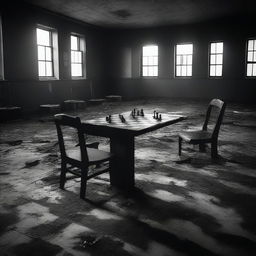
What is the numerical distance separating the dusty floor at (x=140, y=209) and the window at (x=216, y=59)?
9.35 metres

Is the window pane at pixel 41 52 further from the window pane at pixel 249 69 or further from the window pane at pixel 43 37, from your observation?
the window pane at pixel 249 69

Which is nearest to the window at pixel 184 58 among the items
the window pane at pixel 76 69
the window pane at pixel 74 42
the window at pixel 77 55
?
the window at pixel 77 55

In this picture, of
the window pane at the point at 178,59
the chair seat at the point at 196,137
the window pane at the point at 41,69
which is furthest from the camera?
the window pane at the point at 178,59

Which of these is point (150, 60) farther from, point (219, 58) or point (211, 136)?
point (211, 136)

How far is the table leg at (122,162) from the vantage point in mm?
3049

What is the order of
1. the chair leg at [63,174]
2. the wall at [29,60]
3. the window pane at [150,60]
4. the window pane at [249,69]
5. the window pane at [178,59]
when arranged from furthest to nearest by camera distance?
the window pane at [150,60] → the window pane at [178,59] → the window pane at [249,69] → the wall at [29,60] → the chair leg at [63,174]

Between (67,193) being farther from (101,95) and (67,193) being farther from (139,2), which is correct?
(101,95)

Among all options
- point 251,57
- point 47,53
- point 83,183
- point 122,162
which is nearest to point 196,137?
point 122,162

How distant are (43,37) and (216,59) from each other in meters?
7.59

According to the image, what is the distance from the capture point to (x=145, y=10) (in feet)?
34.7

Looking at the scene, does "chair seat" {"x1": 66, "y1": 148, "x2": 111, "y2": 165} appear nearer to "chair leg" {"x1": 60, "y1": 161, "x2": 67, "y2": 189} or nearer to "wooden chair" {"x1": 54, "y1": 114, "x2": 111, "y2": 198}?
"wooden chair" {"x1": 54, "y1": 114, "x2": 111, "y2": 198}

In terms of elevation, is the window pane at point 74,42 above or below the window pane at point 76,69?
above

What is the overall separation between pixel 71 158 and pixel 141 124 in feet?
2.78

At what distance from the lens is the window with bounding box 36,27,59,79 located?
10.3 m
